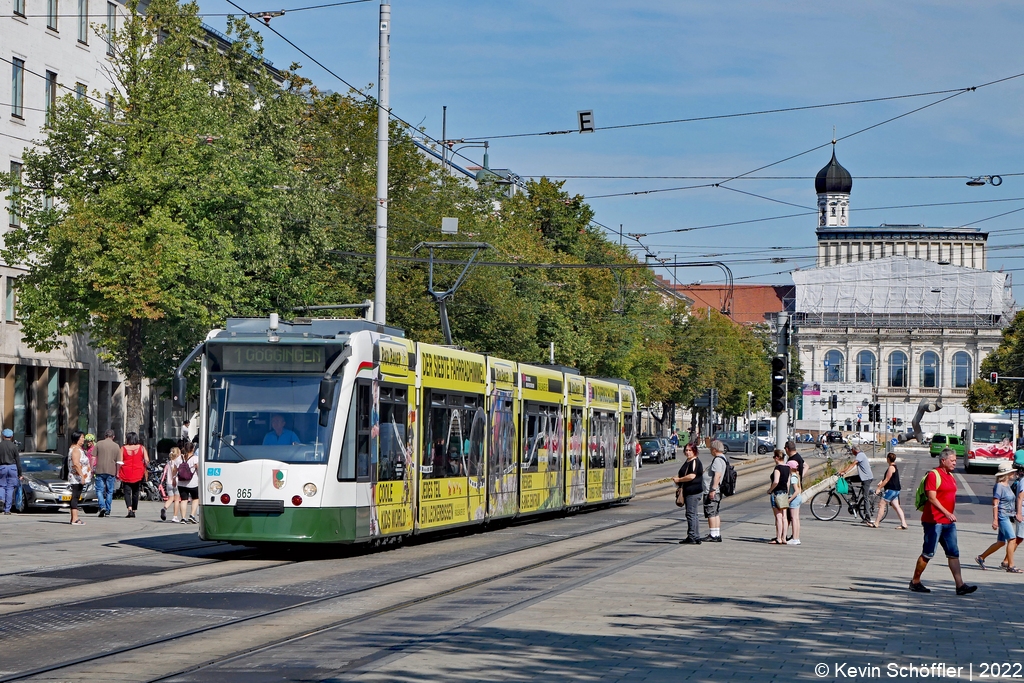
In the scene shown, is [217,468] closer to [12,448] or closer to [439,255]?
[12,448]

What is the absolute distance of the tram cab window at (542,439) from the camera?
27.1m

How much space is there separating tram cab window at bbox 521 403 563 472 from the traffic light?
436 centimetres

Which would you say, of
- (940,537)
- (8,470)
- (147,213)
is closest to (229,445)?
(940,537)

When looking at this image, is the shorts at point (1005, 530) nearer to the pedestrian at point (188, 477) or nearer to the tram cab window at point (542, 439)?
the tram cab window at point (542, 439)

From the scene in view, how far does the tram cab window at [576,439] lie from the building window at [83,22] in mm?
26399

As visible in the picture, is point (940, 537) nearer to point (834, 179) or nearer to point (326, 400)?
point (326, 400)

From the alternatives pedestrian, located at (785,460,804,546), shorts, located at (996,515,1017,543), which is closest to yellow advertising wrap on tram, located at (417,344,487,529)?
pedestrian, located at (785,460,804,546)

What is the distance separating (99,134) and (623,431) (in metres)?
14.1

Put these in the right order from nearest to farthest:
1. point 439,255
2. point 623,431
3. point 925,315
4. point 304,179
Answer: point 623,431 < point 304,179 < point 439,255 < point 925,315

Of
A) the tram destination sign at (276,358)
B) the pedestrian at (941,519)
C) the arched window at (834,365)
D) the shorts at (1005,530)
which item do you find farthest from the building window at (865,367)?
the pedestrian at (941,519)

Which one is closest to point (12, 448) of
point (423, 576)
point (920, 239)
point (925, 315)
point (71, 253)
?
point (71, 253)

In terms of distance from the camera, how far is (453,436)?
74.5 ft

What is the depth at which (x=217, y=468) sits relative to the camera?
1858 centimetres

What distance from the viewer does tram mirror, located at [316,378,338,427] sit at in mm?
17984
